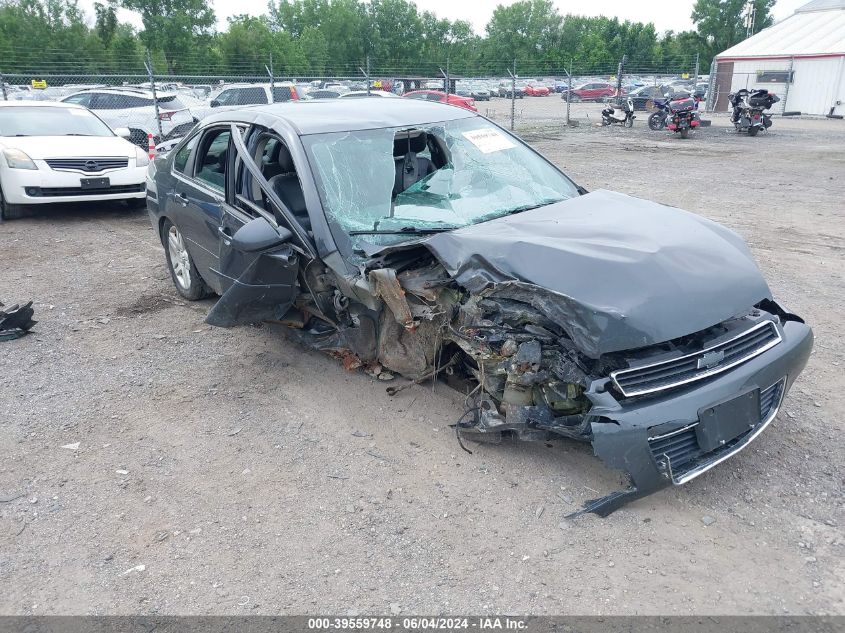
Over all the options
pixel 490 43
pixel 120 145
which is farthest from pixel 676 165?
pixel 490 43

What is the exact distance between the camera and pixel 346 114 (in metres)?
4.67

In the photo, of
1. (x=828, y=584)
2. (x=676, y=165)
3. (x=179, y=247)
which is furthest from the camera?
(x=676, y=165)

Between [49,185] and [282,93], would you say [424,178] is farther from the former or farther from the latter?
[282,93]

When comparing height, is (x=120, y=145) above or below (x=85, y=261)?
above

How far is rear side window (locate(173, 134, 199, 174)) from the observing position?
5473 mm

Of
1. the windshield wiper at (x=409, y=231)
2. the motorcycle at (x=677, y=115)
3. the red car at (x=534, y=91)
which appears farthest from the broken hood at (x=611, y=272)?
the red car at (x=534, y=91)

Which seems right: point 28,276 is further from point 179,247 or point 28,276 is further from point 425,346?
point 425,346

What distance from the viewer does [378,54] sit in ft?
225

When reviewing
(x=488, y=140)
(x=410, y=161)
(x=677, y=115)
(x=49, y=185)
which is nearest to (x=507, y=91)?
(x=677, y=115)

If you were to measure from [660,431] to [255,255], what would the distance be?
2.36 meters

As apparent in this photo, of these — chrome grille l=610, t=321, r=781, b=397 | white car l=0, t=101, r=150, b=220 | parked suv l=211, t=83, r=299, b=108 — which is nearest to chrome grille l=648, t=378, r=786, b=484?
chrome grille l=610, t=321, r=781, b=397

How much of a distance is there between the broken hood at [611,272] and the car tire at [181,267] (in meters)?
2.91

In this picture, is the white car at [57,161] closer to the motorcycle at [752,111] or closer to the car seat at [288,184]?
the car seat at [288,184]

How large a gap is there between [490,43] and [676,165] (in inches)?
2729
